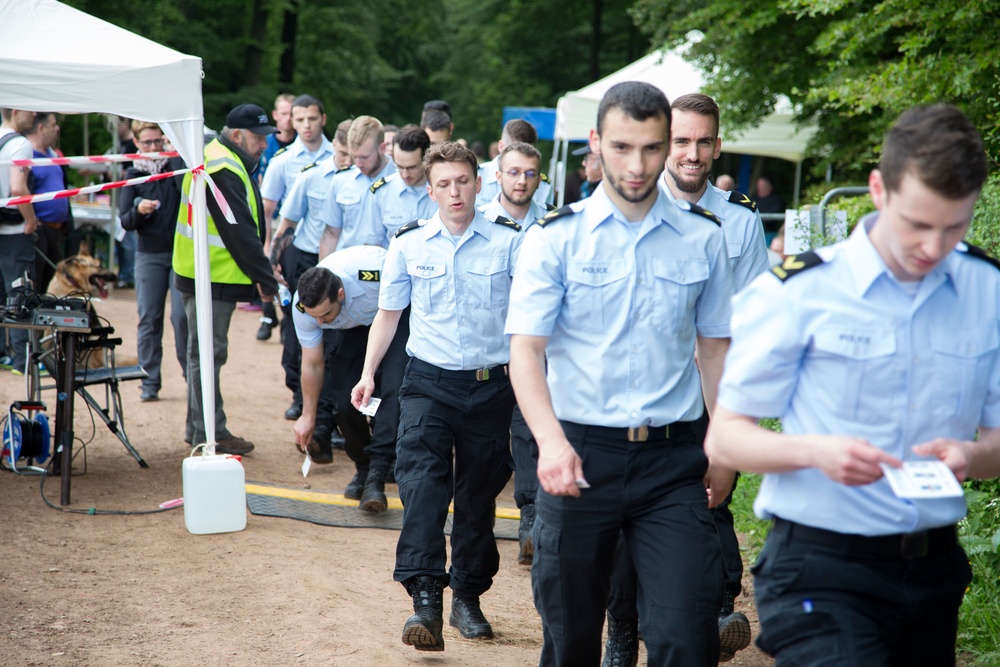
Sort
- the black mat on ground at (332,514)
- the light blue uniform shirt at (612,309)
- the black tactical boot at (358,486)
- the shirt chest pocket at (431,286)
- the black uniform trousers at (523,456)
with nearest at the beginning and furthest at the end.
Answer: the light blue uniform shirt at (612,309) < the shirt chest pocket at (431,286) < the black uniform trousers at (523,456) < the black mat on ground at (332,514) < the black tactical boot at (358,486)

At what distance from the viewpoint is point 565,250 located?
358cm

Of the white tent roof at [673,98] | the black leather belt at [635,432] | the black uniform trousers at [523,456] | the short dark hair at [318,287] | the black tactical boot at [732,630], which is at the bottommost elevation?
the black tactical boot at [732,630]

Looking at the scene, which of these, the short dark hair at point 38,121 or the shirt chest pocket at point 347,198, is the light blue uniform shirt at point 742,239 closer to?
the shirt chest pocket at point 347,198

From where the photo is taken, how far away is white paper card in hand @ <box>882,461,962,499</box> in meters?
2.46

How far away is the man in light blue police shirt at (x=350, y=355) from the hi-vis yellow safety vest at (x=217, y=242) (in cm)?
131

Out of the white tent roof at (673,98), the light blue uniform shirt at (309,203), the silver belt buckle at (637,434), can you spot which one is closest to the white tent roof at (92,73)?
the light blue uniform shirt at (309,203)

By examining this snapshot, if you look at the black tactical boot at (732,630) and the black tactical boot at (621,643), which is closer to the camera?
the black tactical boot at (621,643)

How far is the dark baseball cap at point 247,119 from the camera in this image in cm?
834

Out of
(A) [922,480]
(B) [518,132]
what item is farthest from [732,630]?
(B) [518,132]

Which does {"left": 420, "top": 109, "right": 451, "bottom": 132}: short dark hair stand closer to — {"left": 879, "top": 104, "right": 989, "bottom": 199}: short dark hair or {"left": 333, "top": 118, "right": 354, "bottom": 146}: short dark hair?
{"left": 333, "top": 118, "right": 354, "bottom": 146}: short dark hair

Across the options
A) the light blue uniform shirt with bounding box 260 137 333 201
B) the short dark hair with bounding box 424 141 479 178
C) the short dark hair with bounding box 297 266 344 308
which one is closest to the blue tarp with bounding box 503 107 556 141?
the light blue uniform shirt with bounding box 260 137 333 201

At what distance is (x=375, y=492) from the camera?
7.45 metres

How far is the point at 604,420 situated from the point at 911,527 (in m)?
1.08

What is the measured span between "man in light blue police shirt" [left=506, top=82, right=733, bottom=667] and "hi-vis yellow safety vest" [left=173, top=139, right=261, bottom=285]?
5076 millimetres
